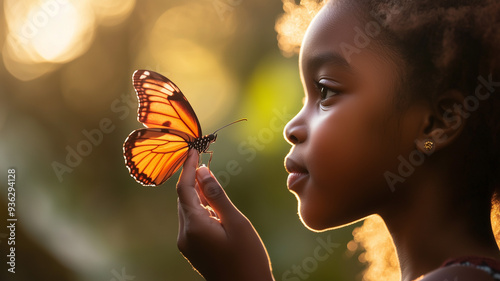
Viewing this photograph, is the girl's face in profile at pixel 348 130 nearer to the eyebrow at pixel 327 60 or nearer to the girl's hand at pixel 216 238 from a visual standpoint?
the eyebrow at pixel 327 60

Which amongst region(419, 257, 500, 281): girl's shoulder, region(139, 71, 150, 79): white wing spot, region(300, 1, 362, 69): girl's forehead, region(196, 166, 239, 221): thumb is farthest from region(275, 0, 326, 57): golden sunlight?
region(419, 257, 500, 281): girl's shoulder

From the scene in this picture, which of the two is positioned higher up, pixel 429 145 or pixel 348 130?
pixel 348 130

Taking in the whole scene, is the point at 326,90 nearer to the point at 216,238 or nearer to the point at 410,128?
the point at 410,128

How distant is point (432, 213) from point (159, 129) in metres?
0.69

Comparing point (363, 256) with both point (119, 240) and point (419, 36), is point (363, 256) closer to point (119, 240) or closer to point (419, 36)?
point (419, 36)

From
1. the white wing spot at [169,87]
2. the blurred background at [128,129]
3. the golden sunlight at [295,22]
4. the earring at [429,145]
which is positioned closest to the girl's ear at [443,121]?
the earring at [429,145]

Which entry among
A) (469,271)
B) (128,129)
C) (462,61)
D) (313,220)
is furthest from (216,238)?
(128,129)

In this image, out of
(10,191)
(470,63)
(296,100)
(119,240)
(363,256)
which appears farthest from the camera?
(119,240)

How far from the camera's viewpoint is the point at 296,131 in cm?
128

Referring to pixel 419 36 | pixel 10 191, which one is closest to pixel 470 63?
pixel 419 36

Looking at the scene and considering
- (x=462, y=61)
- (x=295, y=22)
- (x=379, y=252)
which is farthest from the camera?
(x=379, y=252)

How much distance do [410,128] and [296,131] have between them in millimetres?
245

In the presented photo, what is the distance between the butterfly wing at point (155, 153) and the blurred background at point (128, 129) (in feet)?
3.62

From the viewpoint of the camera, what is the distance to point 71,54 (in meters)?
3.29
